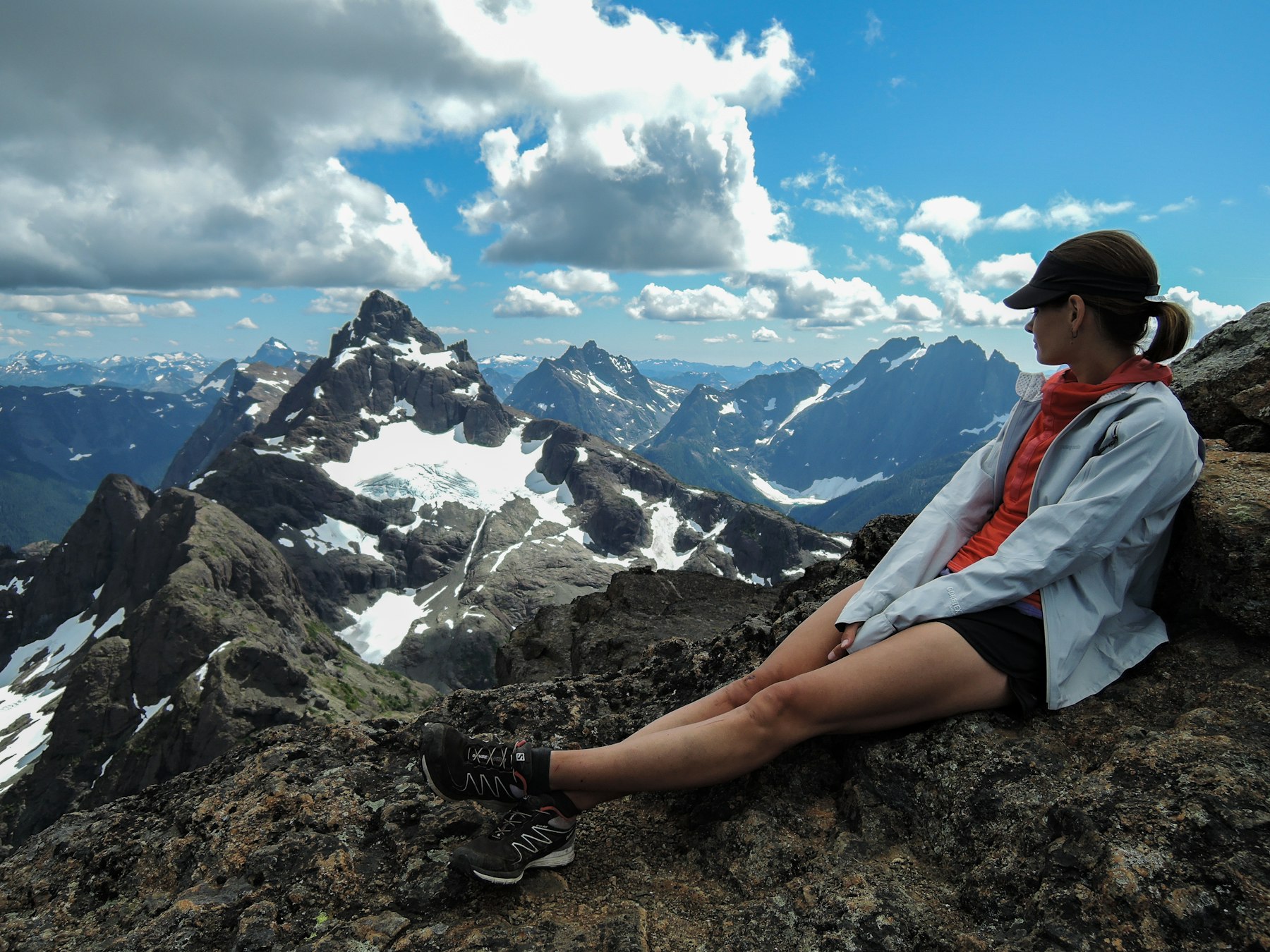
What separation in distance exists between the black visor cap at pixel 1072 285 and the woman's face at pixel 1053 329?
10cm

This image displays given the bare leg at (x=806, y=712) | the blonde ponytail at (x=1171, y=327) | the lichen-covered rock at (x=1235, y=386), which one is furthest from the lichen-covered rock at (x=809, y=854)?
the lichen-covered rock at (x=1235, y=386)

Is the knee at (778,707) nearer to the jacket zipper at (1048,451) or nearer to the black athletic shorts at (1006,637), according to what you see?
the black athletic shorts at (1006,637)

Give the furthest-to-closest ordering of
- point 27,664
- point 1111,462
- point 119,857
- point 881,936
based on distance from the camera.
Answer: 1. point 27,664
2. point 119,857
3. point 1111,462
4. point 881,936

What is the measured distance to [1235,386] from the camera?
26.4 feet

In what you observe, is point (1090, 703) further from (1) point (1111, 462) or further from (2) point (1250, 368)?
(2) point (1250, 368)

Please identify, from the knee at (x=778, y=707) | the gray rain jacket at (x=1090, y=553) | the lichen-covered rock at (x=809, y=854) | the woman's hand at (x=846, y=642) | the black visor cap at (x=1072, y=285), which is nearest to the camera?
the lichen-covered rock at (x=809, y=854)

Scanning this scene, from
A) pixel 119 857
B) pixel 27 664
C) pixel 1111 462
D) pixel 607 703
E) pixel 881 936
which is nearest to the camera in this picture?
pixel 881 936

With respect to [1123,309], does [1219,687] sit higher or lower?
lower

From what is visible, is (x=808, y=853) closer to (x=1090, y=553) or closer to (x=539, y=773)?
(x=539, y=773)

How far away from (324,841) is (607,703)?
11.8 feet

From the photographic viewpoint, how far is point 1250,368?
313 inches

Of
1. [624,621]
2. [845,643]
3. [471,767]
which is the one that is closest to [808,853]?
[845,643]

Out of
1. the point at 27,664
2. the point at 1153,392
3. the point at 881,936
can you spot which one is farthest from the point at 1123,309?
the point at 27,664

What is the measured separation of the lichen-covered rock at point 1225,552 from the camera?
527 centimetres
